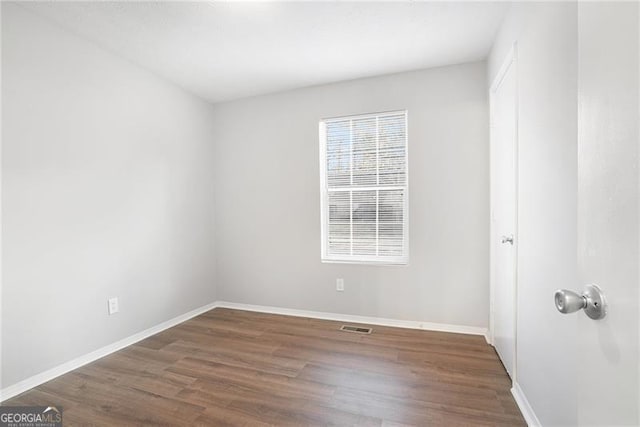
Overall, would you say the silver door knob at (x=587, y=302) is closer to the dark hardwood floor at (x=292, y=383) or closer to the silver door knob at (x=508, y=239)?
the dark hardwood floor at (x=292, y=383)

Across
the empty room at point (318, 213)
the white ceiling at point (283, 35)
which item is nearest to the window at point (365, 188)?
the empty room at point (318, 213)

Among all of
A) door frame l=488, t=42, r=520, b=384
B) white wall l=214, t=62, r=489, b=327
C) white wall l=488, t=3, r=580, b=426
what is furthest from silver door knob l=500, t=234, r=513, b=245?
white wall l=214, t=62, r=489, b=327

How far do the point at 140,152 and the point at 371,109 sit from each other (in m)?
2.29

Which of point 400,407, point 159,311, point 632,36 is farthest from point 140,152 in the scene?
point 632,36

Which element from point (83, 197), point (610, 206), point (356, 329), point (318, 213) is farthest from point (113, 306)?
point (610, 206)

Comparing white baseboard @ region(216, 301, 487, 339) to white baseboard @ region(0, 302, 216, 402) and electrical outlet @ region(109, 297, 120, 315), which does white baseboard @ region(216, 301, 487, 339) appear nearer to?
white baseboard @ region(0, 302, 216, 402)

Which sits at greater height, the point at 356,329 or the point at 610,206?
the point at 610,206

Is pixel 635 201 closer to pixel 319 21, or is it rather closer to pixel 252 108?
pixel 319 21

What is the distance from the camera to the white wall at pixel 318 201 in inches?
110

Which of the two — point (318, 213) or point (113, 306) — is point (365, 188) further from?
point (113, 306)

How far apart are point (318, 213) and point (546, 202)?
7.17 feet

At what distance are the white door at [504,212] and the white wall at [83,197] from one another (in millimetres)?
3061

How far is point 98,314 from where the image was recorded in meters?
2.47

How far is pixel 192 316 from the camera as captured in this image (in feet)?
11.2
